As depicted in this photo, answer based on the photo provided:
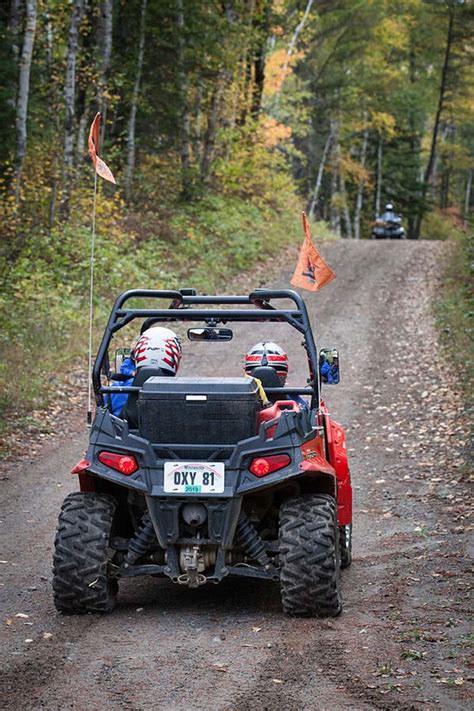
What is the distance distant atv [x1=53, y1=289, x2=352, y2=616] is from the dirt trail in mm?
267

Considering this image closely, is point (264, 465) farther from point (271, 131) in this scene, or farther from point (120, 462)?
point (271, 131)

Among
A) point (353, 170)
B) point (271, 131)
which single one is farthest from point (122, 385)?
point (353, 170)

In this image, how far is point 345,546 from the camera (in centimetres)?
795

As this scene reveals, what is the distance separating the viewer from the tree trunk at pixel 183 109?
91.2 feet

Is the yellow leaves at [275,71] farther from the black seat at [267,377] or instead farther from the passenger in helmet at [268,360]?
the black seat at [267,377]

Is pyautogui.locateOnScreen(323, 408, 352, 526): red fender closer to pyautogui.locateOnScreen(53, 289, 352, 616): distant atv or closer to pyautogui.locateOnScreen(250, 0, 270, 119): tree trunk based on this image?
pyautogui.locateOnScreen(53, 289, 352, 616): distant atv

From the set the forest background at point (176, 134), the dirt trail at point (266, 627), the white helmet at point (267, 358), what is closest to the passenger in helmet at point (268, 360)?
the white helmet at point (267, 358)

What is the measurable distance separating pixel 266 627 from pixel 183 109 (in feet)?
79.3

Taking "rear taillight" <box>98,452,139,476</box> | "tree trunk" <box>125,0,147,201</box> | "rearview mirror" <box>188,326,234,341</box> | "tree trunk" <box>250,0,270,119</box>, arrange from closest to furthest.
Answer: "rear taillight" <box>98,452,139,476</box>, "rearview mirror" <box>188,326,234,341</box>, "tree trunk" <box>125,0,147,201</box>, "tree trunk" <box>250,0,270,119</box>

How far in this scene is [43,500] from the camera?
10516 mm


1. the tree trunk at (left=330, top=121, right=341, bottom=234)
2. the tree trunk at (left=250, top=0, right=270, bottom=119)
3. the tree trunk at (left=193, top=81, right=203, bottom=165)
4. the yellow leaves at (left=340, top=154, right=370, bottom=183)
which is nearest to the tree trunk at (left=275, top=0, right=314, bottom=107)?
the tree trunk at (left=250, top=0, right=270, bottom=119)

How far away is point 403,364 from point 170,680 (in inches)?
540

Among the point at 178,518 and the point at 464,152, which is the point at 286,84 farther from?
the point at 178,518

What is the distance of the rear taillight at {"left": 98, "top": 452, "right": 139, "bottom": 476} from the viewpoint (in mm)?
6695
